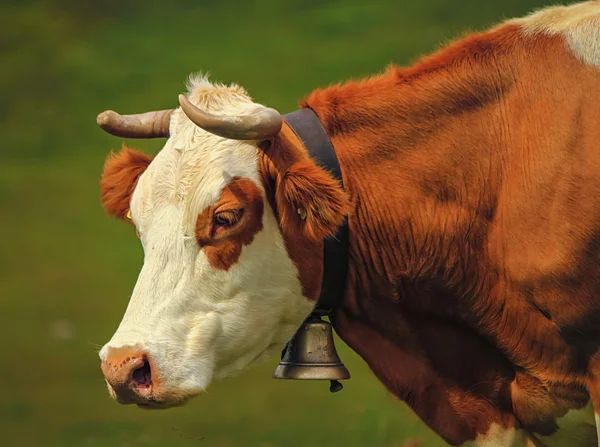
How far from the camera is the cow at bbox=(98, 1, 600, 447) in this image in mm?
3523

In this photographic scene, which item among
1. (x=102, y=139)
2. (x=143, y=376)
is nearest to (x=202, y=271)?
(x=143, y=376)

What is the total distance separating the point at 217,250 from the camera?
11.6ft

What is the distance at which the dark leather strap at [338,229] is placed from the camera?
3.69m

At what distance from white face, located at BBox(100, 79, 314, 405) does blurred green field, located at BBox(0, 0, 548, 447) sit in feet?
11.2

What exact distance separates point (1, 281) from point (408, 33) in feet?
Answer: 11.5

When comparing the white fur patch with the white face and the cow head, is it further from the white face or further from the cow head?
the white face

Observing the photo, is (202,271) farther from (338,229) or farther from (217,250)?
(338,229)

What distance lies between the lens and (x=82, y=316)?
305 inches

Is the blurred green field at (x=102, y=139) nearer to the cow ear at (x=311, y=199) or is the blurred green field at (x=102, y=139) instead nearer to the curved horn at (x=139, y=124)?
the curved horn at (x=139, y=124)

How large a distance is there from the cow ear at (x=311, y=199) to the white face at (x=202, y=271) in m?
0.08

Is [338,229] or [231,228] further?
[338,229]

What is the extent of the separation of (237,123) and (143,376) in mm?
824

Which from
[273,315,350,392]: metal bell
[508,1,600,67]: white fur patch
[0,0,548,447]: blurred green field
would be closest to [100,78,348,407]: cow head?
[273,315,350,392]: metal bell

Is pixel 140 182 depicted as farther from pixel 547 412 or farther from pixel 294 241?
pixel 547 412
